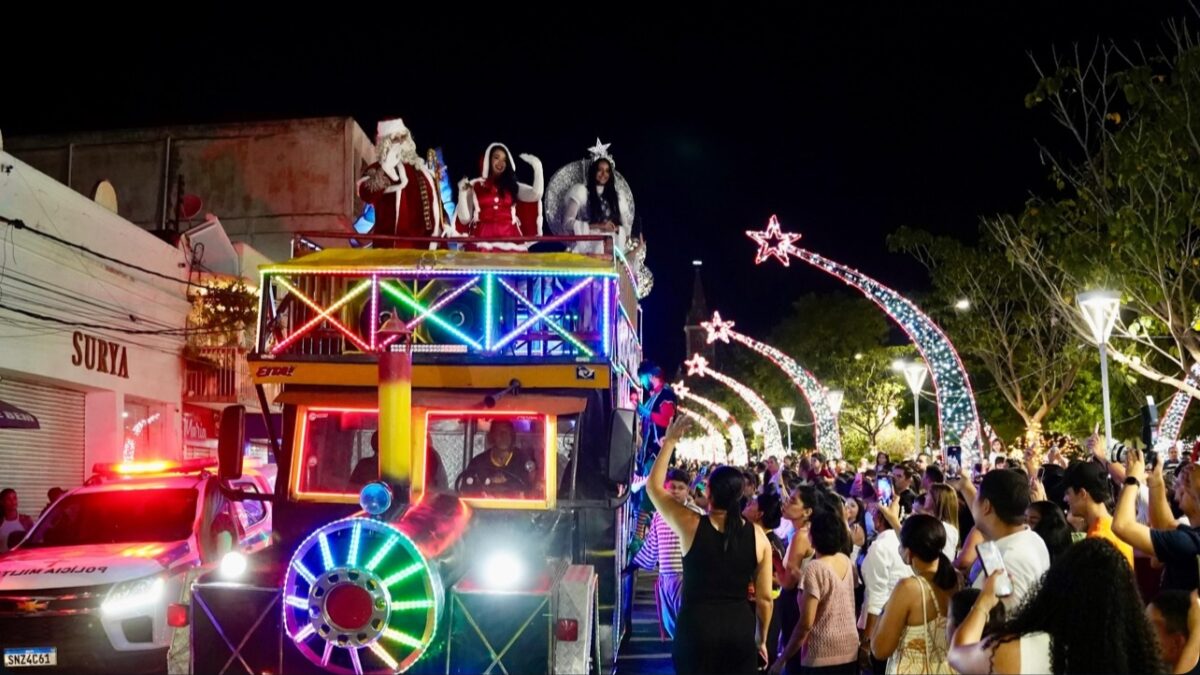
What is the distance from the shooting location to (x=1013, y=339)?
34781mm

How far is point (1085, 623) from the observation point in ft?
10.9

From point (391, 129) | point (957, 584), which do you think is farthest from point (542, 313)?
point (391, 129)

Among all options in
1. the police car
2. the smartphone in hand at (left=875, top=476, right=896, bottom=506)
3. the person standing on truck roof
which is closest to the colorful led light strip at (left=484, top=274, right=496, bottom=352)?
the police car

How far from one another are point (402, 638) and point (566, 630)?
0.92 m

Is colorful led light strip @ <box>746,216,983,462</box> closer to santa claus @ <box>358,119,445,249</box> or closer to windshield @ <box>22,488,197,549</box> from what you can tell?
santa claus @ <box>358,119,445,249</box>

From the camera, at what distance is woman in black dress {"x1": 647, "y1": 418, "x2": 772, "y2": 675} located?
5.94 metres

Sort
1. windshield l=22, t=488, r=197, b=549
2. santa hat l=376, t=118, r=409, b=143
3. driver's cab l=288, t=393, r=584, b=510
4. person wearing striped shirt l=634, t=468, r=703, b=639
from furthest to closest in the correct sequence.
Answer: santa hat l=376, t=118, r=409, b=143 → windshield l=22, t=488, r=197, b=549 → person wearing striped shirt l=634, t=468, r=703, b=639 → driver's cab l=288, t=393, r=584, b=510

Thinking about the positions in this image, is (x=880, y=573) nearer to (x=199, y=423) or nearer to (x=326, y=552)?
(x=326, y=552)

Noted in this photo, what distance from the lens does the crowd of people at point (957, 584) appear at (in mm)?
3373

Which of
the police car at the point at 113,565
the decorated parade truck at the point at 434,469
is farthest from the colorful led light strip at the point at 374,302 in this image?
the police car at the point at 113,565

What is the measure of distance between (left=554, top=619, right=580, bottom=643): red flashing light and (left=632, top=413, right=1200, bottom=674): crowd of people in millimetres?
589

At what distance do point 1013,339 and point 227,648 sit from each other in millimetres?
32595

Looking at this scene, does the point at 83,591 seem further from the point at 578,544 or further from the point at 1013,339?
the point at 1013,339

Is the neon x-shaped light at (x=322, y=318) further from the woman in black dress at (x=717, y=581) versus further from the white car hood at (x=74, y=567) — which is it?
the white car hood at (x=74, y=567)
